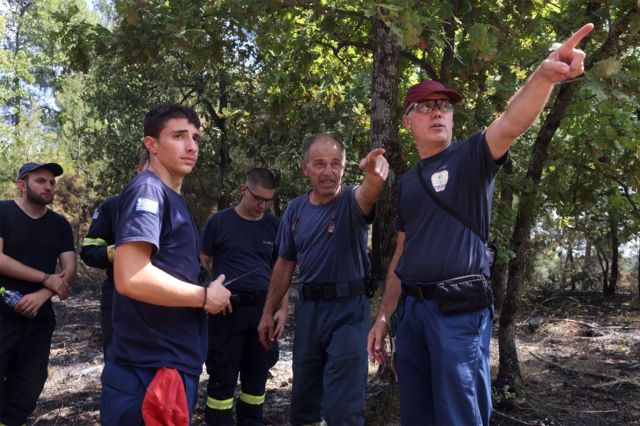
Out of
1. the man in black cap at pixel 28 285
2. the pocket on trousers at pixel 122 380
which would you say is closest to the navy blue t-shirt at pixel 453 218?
the pocket on trousers at pixel 122 380

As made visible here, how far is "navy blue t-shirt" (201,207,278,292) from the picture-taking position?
534cm

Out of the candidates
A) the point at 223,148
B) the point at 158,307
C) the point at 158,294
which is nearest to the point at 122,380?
the point at 158,307

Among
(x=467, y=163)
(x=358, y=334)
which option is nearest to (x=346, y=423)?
(x=358, y=334)

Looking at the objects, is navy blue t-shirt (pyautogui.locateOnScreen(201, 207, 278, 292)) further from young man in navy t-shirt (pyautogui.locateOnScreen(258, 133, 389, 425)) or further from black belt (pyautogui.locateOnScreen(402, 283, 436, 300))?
black belt (pyautogui.locateOnScreen(402, 283, 436, 300))

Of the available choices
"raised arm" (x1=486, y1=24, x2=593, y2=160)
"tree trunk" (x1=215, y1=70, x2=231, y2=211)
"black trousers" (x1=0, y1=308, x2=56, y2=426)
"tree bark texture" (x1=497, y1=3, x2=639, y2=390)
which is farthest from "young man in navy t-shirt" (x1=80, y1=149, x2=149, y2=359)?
"tree trunk" (x1=215, y1=70, x2=231, y2=211)

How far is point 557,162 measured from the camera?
5.82 m

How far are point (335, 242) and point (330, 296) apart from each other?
1.19ft

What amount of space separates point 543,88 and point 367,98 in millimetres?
8345

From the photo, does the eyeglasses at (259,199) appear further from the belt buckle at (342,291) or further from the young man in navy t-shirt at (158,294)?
the young man in navy t-shirt at (158,294)

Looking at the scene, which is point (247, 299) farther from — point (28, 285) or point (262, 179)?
point (28, 285)

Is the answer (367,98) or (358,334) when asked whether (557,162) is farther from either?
(367,98)

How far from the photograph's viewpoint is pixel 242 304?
5242mm

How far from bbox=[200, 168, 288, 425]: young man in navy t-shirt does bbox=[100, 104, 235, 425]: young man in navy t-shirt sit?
234 cm

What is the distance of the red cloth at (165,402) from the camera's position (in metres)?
2.53
